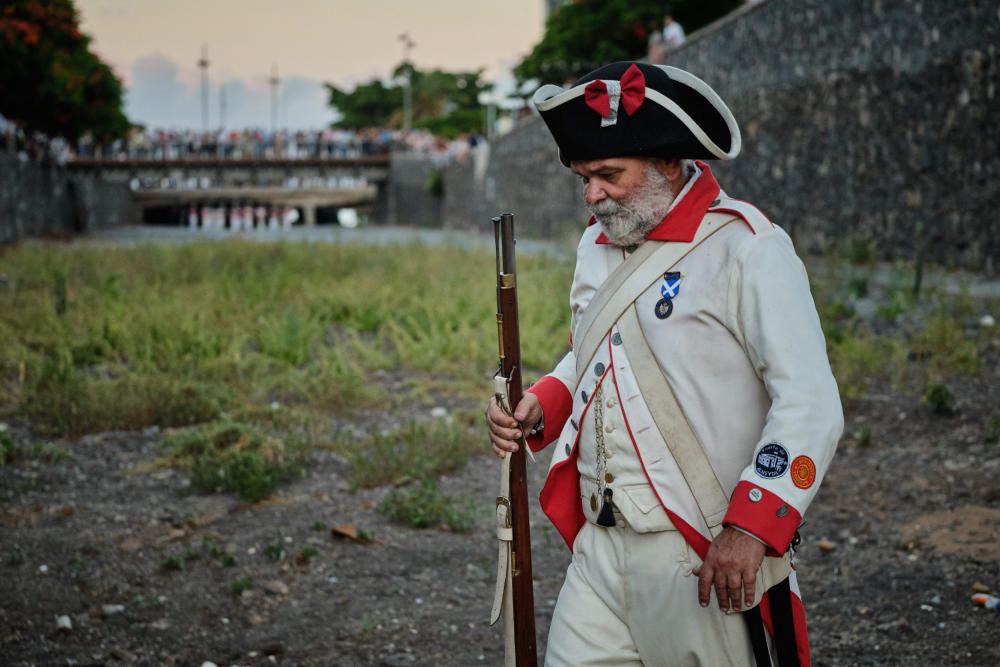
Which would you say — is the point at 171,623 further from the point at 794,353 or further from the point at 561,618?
the point at 794,353

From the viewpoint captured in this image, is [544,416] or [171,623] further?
[171,623]

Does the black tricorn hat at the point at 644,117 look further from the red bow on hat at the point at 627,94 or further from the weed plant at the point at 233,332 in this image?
the weed plant at the point at 233,332

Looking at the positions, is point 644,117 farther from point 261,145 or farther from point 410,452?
point 261,145

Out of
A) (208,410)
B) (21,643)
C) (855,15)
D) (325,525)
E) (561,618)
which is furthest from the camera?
(855,15)

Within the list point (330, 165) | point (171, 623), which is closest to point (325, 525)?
point (171, 623)

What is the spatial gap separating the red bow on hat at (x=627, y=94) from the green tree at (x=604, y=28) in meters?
34.4

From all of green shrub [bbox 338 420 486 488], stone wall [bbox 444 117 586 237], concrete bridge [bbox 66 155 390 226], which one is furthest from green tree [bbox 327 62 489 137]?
green shrub [bbox 338 420 486 488]

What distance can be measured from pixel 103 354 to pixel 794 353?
7.85 m

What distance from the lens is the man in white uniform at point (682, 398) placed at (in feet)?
7.11

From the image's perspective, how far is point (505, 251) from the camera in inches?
100

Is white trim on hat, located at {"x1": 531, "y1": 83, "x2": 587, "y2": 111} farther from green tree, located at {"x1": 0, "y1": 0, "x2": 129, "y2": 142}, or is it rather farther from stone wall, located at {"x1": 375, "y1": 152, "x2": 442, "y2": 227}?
stone wall, located at {"x1": 375, "y1": 152, "x2": 442, "y2": 227}

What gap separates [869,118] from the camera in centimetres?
1221

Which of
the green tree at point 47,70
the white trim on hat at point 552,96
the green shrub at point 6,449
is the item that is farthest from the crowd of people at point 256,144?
the white trim on hat at point 552,96

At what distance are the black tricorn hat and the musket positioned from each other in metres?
0.28
